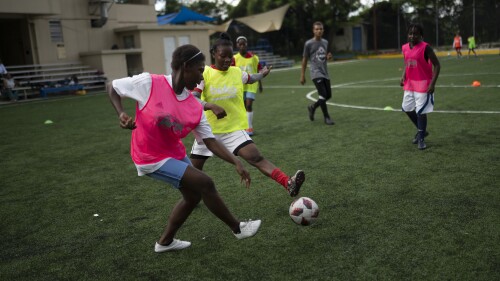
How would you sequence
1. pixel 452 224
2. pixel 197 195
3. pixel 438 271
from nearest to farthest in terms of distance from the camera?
1. pixel 438 271
2. pixel 197 195
3. pixel 452 224

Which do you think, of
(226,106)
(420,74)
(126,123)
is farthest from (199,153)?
(420,74)

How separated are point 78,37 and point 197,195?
2302cm

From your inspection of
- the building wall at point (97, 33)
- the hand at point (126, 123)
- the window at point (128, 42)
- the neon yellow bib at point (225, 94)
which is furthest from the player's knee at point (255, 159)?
the window at point (128, 42)

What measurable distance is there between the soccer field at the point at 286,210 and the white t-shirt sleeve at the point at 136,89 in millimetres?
1398

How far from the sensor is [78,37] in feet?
79.4

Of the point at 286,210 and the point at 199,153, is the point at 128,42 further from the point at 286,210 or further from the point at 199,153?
the point at 286,210

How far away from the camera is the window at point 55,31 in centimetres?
2325

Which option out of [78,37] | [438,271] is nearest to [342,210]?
[438,271]

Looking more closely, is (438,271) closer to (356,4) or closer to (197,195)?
(197,195)

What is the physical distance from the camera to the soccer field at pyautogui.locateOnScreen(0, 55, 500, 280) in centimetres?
358

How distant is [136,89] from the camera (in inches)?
137

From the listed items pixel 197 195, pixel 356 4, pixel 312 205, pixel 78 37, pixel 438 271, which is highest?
pixel 356 4

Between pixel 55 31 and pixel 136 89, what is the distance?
22575 mm

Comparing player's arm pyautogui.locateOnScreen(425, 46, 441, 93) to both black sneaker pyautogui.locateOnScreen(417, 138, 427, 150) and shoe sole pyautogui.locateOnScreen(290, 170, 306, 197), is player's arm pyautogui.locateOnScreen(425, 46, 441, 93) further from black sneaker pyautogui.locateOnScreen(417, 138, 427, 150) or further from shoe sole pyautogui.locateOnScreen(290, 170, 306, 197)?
shoe sole pyautogui.locateOnScreen(290, 170, 306, 197)
